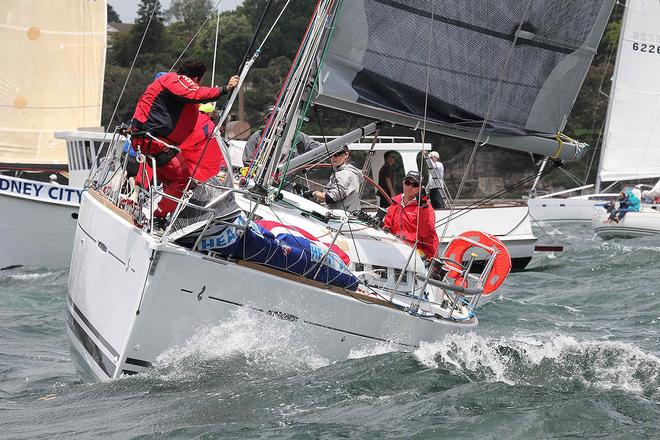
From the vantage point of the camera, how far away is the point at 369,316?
7500 millimetres

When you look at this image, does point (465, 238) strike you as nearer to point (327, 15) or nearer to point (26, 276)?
point (327, 15)

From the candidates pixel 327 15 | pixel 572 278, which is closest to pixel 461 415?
pixel 327 15

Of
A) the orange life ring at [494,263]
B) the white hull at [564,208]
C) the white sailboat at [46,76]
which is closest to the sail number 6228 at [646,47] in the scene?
the white hull at [564,208]

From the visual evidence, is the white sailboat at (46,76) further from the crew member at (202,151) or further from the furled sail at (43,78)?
the crew member at (202,151)

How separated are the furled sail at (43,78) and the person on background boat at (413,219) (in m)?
12.0

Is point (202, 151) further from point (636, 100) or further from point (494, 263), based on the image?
point (636, 100)

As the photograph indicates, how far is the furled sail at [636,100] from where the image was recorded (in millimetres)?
29359

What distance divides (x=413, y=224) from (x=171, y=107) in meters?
2.30

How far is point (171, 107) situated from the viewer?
7.77 m

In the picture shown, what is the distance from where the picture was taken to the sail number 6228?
29.2 meters

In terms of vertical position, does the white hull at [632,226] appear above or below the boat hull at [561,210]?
above

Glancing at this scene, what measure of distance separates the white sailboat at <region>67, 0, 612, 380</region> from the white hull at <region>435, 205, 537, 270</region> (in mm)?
6827

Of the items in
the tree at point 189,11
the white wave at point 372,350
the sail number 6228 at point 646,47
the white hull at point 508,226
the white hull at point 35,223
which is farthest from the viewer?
the tree at point 189,11

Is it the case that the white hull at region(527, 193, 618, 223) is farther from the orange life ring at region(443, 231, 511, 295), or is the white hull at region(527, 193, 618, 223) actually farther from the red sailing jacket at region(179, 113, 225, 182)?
the red sailing jacket at region(179, 113, 225, 182)
